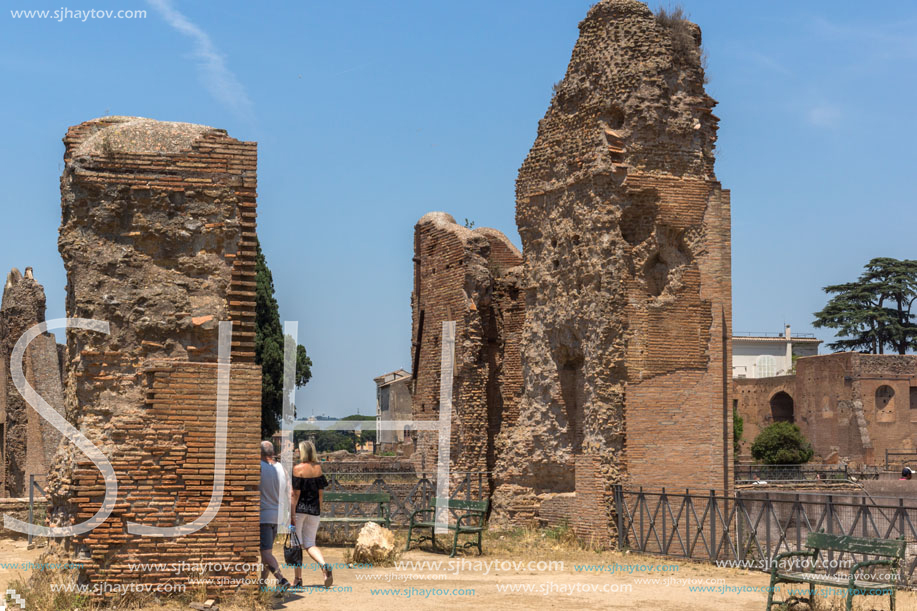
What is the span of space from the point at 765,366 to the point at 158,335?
66.7 metres

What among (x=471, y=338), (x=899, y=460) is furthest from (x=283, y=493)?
(x=899, y=460)

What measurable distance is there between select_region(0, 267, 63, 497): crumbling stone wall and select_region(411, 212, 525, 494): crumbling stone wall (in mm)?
7241

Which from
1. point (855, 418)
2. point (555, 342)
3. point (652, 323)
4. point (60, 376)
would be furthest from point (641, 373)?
point (855, 418)

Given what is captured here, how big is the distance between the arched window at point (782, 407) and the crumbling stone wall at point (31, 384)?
41.1 m

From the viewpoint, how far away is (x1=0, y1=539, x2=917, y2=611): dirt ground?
9.24 metres

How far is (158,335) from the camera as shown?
8883mm

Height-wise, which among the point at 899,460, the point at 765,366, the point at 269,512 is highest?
the point at 765,366

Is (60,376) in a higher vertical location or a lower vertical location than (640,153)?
lower

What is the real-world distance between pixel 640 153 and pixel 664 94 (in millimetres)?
1005

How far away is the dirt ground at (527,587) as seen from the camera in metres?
9.24

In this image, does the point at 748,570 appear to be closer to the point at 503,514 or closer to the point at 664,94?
the point at 503,514

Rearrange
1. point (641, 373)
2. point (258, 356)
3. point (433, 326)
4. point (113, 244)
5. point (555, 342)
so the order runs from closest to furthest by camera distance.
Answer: point (113, 244)
point (641, 373)
point (555, 342)
point (433, 326)
point (258, 356)

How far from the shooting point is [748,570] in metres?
12.1

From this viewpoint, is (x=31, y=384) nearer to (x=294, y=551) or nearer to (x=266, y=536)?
(x=294, y=551)
